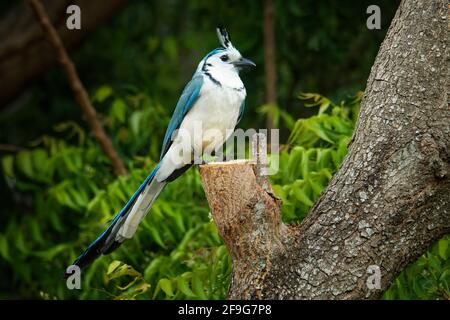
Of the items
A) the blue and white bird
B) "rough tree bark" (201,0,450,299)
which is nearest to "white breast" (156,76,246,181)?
the blue and white bird

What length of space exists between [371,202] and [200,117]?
1.08 metres

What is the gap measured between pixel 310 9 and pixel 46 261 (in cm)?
239

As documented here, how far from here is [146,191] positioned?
355 centimetres

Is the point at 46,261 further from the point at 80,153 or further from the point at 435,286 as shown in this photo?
the point at 435,286

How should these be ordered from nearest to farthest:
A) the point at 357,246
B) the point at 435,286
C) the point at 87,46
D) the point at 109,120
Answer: the point at 357,246, the point at 435,286, the point at 109,120, the point at 87,46

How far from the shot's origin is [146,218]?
389 cm

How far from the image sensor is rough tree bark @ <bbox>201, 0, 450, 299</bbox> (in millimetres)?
2799

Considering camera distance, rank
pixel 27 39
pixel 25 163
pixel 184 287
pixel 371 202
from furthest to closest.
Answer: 1. pixel 27 39
2. pixel 25 163
3. pixel 184 287
4. pixel 371 202

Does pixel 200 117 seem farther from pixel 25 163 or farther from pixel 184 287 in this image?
pixel 25 163

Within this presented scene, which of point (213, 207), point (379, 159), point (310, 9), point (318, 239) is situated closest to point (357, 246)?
point (318, 239)

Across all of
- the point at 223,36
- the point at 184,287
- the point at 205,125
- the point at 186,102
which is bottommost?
the point at 184,287

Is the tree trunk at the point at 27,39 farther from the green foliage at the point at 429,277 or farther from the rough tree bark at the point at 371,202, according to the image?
the green foliage at the point at 429,277

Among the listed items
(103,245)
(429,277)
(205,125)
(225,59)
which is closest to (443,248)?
(429,277)
